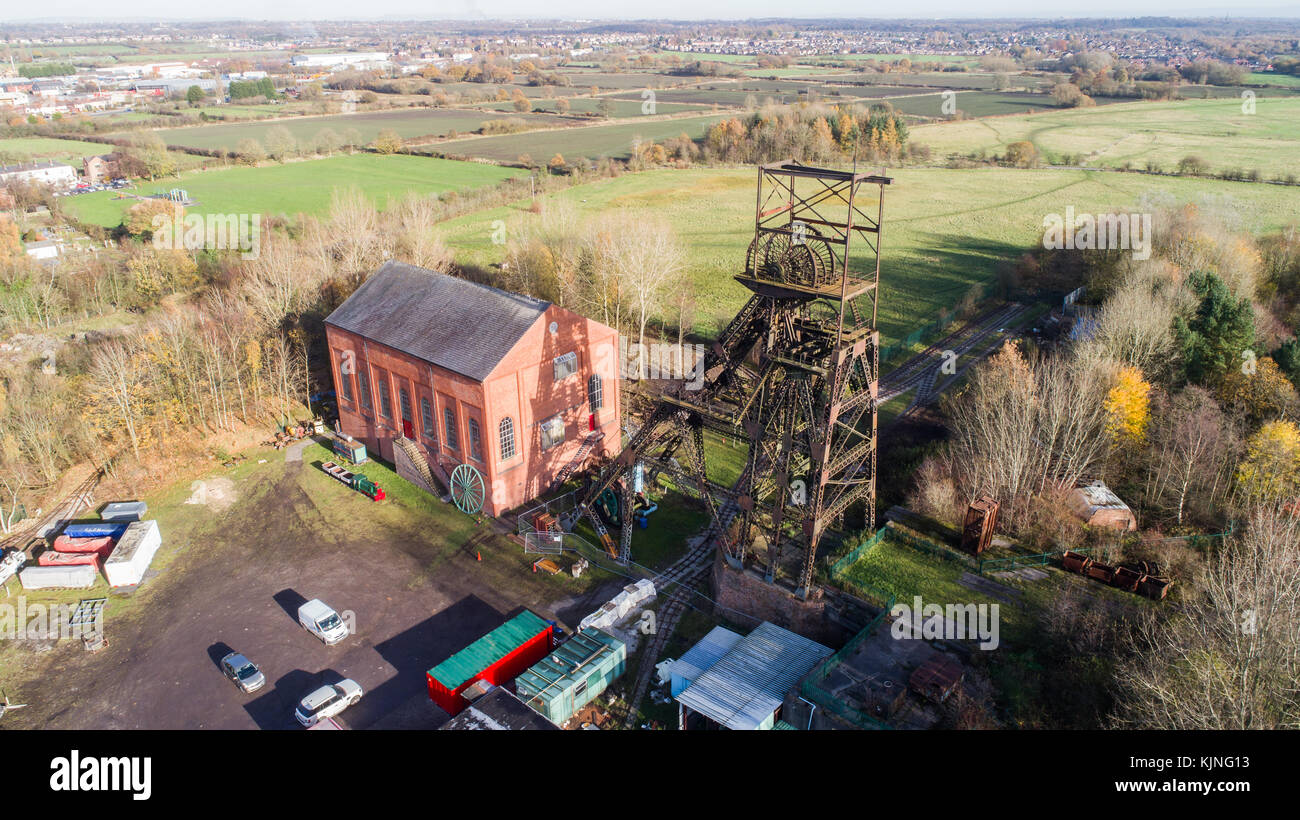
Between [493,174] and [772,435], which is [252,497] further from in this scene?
[493,174]

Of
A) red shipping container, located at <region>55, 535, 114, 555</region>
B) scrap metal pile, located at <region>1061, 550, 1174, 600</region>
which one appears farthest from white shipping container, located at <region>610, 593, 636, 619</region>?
red shipping container, located at <region>55, 535, 114, 555</region>

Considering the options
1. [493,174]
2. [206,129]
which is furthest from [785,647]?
[206,129]

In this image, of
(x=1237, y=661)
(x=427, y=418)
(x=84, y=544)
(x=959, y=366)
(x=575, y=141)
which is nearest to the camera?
(x=1237, y=661)

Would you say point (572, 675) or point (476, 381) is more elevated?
point (476, 381)

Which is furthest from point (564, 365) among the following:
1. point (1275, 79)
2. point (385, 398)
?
point (1275, 79)

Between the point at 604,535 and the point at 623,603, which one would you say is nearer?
the point at 623,603

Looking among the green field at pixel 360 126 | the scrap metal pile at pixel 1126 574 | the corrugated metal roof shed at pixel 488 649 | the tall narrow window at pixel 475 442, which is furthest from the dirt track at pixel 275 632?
the green field at pixel 360 126

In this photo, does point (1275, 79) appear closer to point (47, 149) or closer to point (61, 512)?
point (61, 512)
